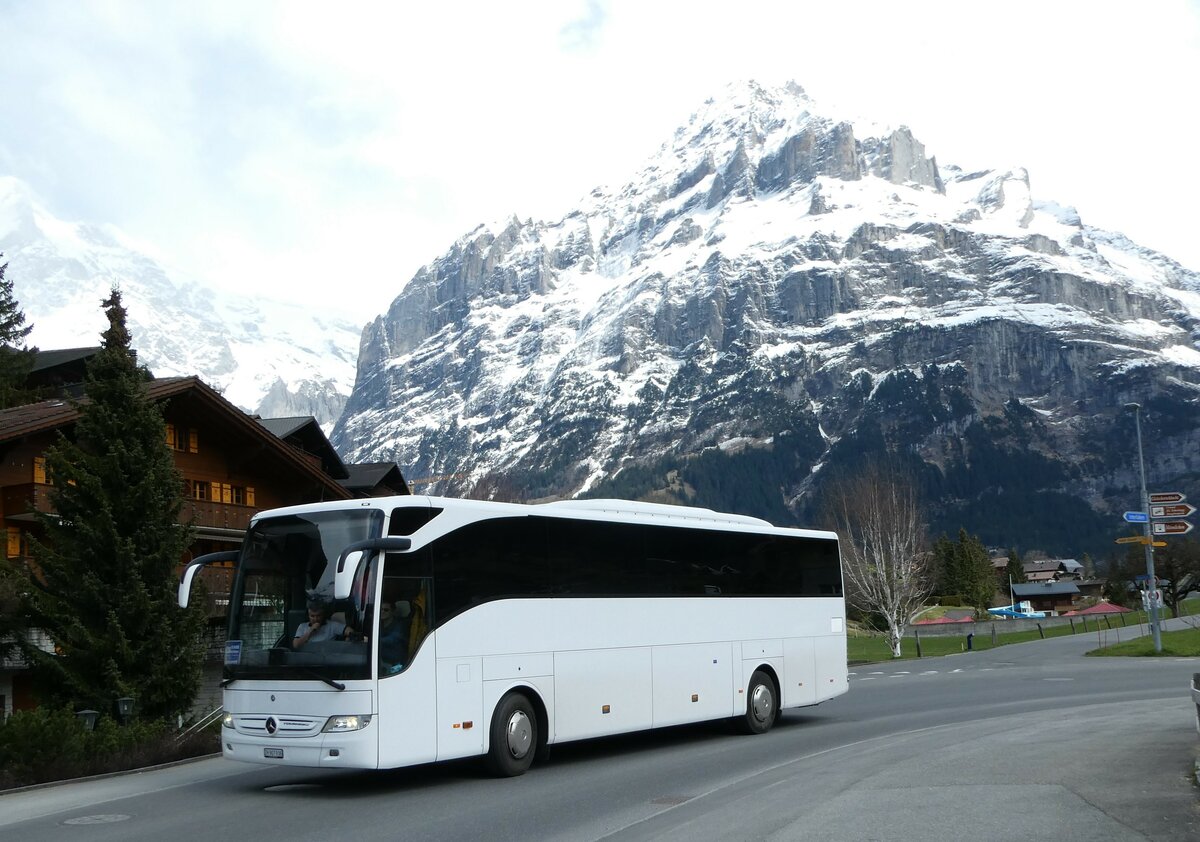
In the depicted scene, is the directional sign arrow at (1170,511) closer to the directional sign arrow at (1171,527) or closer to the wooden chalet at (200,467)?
the directional sign arrow at (1171,527)

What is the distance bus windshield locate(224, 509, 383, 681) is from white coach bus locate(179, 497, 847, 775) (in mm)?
19

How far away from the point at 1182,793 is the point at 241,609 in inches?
423

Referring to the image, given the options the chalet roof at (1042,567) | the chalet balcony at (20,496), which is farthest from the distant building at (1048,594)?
the chalet balcony at (20,496)

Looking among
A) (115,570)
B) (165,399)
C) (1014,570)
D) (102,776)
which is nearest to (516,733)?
(102,776)

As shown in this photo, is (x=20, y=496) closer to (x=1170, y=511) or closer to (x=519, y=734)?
(x=519, y=734)

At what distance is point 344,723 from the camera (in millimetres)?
13281

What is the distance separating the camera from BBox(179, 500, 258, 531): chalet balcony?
1481 inches

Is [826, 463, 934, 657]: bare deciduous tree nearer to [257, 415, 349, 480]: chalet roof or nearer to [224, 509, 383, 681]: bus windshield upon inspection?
[257, 415, 349, 480]: chalet roof

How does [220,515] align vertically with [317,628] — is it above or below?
above

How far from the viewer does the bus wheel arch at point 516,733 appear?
1477 cm

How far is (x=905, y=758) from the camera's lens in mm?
15492

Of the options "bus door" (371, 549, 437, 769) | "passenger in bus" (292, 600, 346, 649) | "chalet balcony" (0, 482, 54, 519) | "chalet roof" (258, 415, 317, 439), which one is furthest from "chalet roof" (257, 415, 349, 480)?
"bus door" (371, 549, 437, 769)

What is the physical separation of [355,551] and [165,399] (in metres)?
20.7

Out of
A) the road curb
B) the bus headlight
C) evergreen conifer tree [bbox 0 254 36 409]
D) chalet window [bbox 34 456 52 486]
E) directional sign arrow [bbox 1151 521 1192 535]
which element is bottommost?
the road curb
